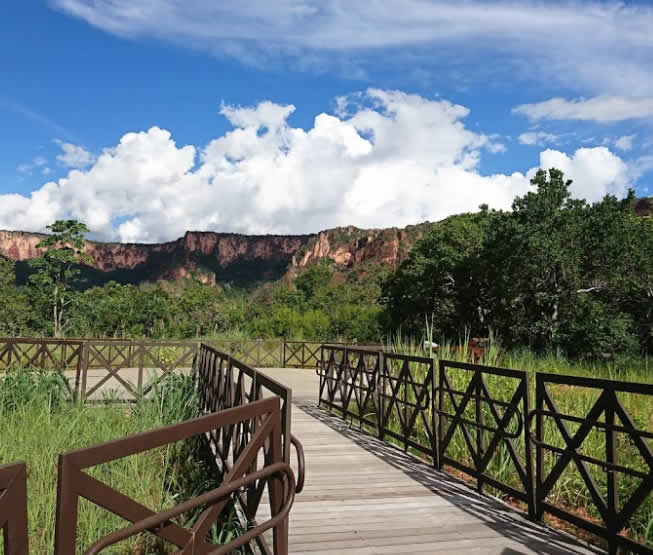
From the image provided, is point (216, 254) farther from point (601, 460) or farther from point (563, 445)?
point (601, 460)

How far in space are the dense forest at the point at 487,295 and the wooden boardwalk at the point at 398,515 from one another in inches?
342

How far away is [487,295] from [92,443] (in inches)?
803

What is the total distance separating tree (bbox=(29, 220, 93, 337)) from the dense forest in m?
0.06

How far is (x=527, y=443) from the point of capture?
Result: 3.69 m

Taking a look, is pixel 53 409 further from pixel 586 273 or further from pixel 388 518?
pixel 586 273

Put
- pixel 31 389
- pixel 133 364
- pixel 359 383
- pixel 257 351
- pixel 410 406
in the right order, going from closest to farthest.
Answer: pixel 410 406 → pixel 31 389 → pixel 359 383 → pixel 133 364 → pixel 257 351

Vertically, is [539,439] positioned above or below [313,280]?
below

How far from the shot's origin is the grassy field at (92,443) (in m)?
3.44

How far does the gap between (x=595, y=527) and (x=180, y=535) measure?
2.22 metres

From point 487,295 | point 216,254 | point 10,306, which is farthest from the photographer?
point 216,254

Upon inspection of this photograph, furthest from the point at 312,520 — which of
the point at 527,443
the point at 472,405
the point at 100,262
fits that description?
the point at 100,262

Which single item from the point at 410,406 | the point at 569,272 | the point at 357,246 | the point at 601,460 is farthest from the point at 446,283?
the point at 357,246

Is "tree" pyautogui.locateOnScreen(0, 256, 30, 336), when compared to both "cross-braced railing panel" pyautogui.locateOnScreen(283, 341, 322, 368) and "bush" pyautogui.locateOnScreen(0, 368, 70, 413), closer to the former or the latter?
"cross-braced railing panel" pyautogui.locateOnScreen(283, 341, 322, 368)

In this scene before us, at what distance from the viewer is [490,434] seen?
16.7ft
